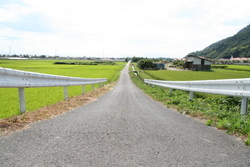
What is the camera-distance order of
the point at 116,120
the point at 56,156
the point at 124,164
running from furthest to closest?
the point at 116,120
the point at 56,156
the point at 124,164

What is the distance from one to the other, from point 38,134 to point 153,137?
2099 millimetres

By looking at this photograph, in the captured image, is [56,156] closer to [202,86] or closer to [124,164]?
[124,164]

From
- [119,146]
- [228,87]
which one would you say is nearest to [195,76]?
[228,87]

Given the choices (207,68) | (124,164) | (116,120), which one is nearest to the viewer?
(124,164)

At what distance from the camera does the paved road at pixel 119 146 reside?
2510mm

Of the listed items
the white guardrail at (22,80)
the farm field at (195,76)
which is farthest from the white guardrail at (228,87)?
the farm field at (195,76)

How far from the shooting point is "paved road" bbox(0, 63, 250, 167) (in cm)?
251

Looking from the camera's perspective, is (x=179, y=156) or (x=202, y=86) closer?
(x=179, y=156)

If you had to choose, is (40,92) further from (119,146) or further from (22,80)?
(119,146)

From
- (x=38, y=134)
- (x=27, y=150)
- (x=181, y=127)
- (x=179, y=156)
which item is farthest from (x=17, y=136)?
(x=181, y=127)

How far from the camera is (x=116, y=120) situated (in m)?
4.79

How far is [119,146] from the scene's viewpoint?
3029mm

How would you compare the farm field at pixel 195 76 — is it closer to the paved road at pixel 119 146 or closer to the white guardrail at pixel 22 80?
the white guardrail at pixel 22 80

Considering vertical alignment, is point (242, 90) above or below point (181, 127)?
above
